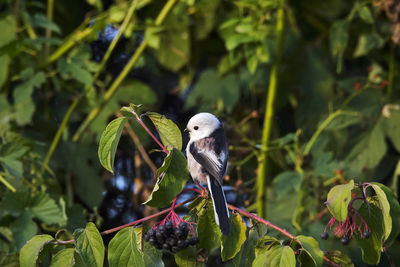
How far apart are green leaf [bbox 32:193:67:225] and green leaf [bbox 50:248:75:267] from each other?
2.21ft

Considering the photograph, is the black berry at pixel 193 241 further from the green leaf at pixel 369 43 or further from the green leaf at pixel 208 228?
the green leaf at pixel 369 43

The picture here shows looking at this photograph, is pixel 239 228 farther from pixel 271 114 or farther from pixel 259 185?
pixel 271 114

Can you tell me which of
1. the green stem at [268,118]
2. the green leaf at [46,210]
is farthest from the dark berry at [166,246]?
the green stem at [268,118]

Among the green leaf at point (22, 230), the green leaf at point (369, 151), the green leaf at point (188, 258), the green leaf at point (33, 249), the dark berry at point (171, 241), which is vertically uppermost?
the green leaf at point (33, 249)

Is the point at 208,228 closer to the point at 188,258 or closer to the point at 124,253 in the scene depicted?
the point at 188,258

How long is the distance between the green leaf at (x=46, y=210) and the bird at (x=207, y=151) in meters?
0.50

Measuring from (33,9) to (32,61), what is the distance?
50cm

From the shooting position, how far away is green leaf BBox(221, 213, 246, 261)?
1672mm

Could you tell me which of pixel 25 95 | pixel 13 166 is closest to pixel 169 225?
pixel 13 166

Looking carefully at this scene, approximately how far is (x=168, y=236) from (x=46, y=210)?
773 millimetres

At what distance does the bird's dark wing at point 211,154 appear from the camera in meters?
2.11

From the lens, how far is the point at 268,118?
2.95 metres

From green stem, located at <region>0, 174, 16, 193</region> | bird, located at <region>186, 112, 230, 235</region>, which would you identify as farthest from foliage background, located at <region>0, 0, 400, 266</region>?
bird, located at <region>186, 112, 230, 235</region>

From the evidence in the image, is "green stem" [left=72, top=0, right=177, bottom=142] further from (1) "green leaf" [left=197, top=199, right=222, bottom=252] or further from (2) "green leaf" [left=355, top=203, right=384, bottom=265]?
(2) "green leaf" [left=355, top=203, right=384, bottom=265]
